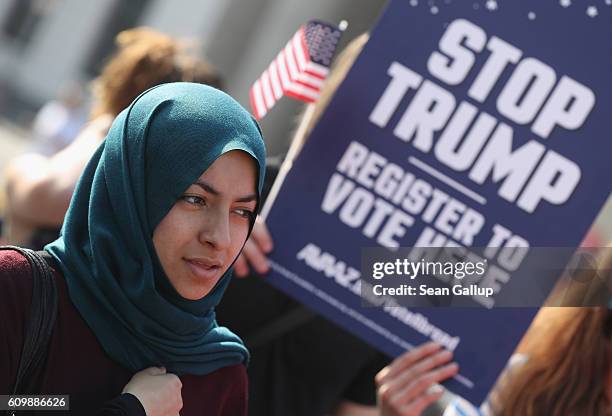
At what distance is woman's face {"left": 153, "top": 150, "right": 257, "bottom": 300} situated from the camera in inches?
74.9

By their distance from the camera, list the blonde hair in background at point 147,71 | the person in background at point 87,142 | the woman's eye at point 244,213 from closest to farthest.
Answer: the woman's eye at point 244,213 → the person in background at point 87,142 → the blonde hair in background at point 147,71

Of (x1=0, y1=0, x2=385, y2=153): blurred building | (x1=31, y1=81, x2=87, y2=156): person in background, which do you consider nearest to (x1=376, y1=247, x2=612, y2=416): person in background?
(x1=31, y1=81, x2=87, y2=156): person in background

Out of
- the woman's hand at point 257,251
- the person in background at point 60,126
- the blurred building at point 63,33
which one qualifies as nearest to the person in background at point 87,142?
the woman's hand at point 257,251

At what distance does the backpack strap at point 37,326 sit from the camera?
5.86 ft

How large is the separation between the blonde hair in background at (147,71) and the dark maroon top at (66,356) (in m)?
1.48

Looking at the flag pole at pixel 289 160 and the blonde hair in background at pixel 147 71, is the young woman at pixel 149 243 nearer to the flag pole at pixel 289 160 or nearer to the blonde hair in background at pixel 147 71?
the flag pole at pixel 289 160

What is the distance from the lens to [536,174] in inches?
102

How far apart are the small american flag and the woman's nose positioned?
2.57 feet

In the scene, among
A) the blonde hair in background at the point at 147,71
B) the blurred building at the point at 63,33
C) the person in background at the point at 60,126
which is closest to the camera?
the blonde hair in background at the point at 147,71

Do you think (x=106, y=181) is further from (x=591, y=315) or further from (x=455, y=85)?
(x=591, y=315)

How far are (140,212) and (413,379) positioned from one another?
1049 mm

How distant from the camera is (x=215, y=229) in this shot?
192 centimetres

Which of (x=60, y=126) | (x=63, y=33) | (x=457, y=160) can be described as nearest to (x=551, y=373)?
(x=457, y=160)

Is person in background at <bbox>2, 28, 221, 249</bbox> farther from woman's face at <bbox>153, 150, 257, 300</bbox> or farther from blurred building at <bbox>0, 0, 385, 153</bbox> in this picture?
blurred building at <bbox>0, 0, 385, 153</bbox>
